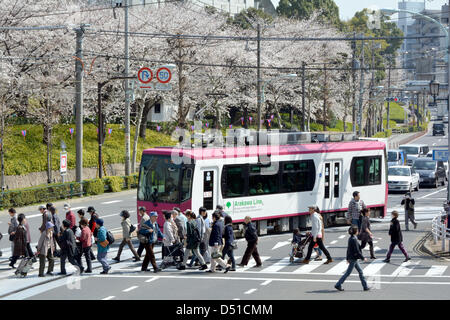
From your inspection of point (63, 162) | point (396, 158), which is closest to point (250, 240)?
point (63, 162)

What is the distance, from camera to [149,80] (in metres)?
42.4

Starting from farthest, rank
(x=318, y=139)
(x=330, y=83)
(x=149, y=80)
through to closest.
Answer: (x=330, y=83), (x=149, y=80), (x=318, y=139)

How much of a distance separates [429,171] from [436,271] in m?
29.2

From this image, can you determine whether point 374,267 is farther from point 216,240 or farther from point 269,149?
point 269,149

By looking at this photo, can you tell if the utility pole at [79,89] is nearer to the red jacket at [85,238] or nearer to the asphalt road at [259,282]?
the asphalt road at [259,282]

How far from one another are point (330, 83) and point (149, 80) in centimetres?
4490

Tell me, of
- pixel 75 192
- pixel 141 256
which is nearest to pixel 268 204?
pixel 141 256

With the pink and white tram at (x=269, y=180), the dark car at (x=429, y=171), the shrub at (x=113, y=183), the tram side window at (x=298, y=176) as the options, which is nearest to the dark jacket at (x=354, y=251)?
the pink and white tram at (x=269, y=180)

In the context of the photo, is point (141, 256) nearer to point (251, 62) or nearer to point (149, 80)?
point (149, 80)

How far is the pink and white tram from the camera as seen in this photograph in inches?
977

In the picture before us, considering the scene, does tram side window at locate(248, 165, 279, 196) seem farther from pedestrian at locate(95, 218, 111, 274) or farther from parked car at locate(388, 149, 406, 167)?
parked car at locate(388, 149, 406, 167)

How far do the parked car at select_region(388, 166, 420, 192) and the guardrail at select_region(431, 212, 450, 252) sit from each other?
1632 centimetres

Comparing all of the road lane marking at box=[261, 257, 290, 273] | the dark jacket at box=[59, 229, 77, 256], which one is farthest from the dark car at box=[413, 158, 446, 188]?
the dark jacket at box=[59, 229, 77, 256]

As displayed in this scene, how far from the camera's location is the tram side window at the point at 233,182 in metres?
25.8
